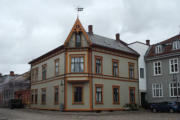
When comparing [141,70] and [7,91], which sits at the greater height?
[141,70]

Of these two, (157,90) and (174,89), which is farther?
(157,90)

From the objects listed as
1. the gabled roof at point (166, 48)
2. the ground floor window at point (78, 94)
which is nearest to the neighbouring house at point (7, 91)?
the ground floor window at point (78, 94)

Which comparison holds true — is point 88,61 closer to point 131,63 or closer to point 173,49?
point 131,63

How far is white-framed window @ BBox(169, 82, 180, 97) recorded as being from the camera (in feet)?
111

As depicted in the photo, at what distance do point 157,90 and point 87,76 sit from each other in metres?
13.4

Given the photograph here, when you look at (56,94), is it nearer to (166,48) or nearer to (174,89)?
(174,89)

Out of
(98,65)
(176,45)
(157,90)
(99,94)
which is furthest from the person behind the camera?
(157,90)

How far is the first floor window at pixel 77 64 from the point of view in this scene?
1206 inches

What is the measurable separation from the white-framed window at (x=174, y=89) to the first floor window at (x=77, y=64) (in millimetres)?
14335

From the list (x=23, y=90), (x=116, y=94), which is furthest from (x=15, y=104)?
(x=116, y=94)

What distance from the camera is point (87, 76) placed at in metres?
29.9

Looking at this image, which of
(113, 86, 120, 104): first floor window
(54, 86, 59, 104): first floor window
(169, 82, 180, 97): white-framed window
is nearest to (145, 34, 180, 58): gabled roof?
(169, 82, 180, 97): white-framed window

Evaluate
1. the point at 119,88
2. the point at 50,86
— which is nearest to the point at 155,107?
the point at 119,88

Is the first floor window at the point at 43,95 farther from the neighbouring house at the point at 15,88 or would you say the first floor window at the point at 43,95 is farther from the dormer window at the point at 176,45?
the dormer window at the point at 176,45
